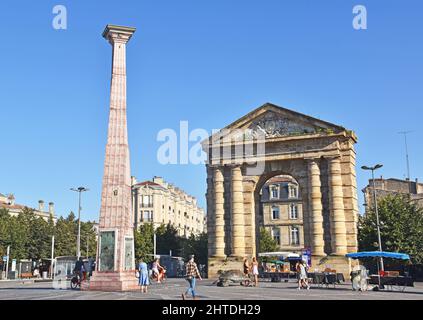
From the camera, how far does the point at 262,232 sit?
70062mm

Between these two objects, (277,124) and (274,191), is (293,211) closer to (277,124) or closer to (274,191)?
(274,191)

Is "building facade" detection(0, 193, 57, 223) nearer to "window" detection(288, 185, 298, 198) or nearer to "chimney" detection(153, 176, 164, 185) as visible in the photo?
"chimney" detection(153, 176, 164, 185)

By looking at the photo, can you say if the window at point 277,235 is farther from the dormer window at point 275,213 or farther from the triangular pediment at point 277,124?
the triangular pediment at point 277,124

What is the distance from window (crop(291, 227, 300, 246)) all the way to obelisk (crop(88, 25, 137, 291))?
170 ft

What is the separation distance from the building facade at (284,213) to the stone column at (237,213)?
30128 millimetres

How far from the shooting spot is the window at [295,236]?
240 ft

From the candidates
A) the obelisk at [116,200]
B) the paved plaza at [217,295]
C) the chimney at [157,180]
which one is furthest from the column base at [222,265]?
the chimney at [157,180]

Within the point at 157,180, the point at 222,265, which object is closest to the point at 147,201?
the point at 157,180

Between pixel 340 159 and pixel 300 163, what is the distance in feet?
11.9

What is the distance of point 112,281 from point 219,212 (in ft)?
76.2

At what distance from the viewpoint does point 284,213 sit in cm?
7550
